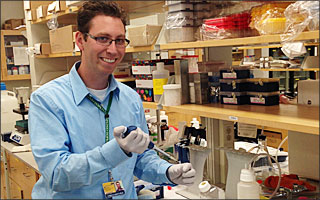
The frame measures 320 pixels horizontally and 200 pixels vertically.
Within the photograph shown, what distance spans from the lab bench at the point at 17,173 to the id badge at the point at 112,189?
1205mm

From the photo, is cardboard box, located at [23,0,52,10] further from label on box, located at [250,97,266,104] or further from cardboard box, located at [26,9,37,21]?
label on box, located at [250,97,266,104]

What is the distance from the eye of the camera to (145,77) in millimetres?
2229

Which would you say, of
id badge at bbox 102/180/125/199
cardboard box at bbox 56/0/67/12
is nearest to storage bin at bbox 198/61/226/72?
id badge at bbox 102/180/125/199

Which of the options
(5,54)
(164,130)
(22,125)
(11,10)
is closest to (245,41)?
(164,130)

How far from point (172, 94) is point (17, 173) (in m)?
1.89

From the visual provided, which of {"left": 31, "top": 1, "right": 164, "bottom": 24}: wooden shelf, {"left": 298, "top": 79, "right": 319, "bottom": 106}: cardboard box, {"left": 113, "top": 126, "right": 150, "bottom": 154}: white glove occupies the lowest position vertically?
{"left": 113, "top": 126, "right": 150, "bottom": 154}: white glove

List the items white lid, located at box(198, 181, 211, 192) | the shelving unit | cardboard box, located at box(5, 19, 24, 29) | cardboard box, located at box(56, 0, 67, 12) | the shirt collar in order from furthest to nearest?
the shelving unit, cardboard box, located at box(5, 19, 24, 29), cardboard box, located at box(56, 0, 67, 12), white lid, located at box(198, 181, 211, 192), the shirt collar

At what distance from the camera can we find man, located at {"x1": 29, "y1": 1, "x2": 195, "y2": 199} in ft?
4.26

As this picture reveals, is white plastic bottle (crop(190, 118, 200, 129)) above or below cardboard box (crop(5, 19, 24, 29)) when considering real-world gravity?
below

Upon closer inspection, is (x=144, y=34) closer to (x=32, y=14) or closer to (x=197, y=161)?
(x=197, y=161)

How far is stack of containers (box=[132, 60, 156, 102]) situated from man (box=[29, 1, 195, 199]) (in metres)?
0.49

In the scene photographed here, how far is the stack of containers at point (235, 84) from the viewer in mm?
1770

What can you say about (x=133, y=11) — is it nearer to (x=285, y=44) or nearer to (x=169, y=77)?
(x=169, y=77)

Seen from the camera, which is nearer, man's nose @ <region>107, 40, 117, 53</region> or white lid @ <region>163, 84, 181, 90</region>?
man's nose @ <region>107, 40, 117, 53</region>
